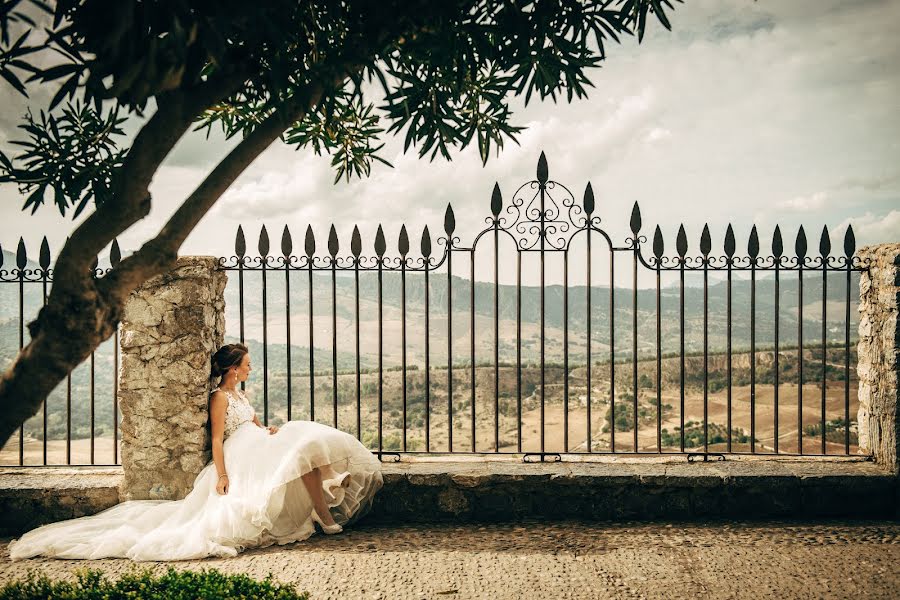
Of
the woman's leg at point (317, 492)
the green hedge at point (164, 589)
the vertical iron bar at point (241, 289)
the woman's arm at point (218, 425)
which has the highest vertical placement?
the vertical iron bar at point (241, 289)

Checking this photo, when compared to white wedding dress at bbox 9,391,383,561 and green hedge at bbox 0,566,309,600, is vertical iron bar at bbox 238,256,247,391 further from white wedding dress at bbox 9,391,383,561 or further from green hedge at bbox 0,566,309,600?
green hedge at bbox 0,566,309,600

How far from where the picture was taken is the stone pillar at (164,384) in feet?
15.1

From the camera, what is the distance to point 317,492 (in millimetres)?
4422

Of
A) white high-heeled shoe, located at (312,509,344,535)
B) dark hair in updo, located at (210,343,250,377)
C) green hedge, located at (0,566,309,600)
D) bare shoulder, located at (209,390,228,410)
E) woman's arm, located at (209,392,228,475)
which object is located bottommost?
white high-heeled shoe, located at (312,509,344,535)

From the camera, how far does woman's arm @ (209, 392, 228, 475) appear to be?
451 centimetres

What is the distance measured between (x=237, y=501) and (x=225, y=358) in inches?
42.9

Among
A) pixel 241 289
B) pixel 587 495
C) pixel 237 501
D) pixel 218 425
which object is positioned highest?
pixel 241 289

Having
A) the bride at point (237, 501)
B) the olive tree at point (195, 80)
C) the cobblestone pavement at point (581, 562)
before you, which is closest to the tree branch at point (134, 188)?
the olive tree at point (195, 80)

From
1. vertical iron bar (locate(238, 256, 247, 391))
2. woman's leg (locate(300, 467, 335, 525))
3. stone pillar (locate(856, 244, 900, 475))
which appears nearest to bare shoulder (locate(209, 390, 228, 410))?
vertical iron bar (locate(238, 256, 247, 391))

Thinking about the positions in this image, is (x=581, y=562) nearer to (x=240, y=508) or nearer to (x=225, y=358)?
(x=240, y=508)

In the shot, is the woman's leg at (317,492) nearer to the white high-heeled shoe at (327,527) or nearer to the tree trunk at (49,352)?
the white high-heeled shoe at (327,527)

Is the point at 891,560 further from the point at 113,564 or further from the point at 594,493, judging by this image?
the point at 113,564

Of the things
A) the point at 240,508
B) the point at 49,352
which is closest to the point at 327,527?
the point at 240,508

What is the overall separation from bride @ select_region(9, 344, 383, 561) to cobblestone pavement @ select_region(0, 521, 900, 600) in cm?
12
